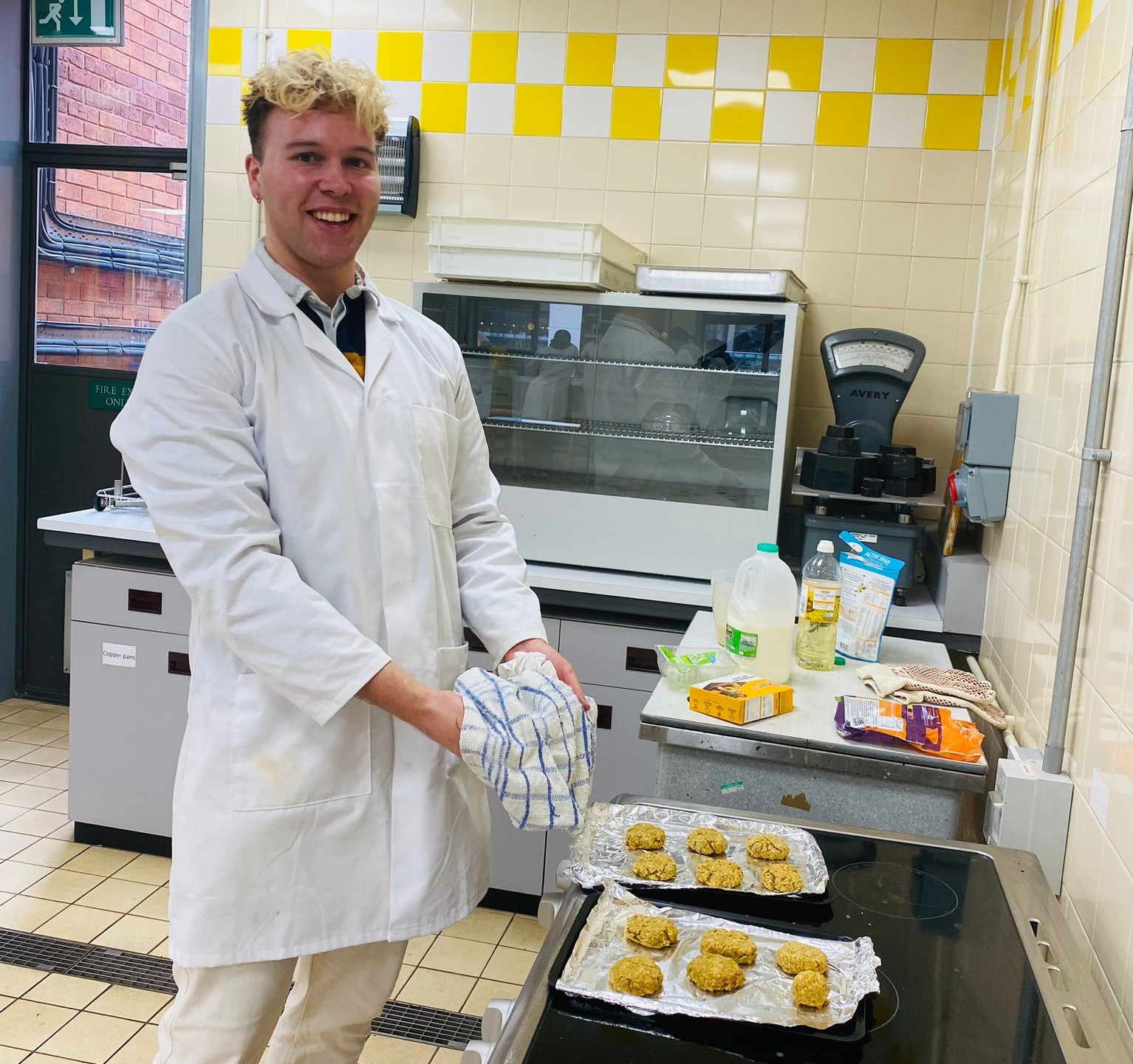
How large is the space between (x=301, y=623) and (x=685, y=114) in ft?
8.34

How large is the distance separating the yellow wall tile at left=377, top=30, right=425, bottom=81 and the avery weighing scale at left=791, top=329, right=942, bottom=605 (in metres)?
1.71

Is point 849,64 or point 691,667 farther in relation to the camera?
point 849,64

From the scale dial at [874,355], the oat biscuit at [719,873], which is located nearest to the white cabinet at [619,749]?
the scale dial at [874,355]

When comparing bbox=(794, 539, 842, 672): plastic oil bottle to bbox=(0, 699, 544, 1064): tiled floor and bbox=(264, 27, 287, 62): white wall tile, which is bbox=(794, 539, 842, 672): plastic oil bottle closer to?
bbox=(0, 699, 544, 1064): tiled floor

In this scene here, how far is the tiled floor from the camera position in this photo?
7.84 feet

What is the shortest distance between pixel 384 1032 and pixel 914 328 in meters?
2.47

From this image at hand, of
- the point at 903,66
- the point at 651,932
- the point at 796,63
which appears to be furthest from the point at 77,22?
the point at 651,932

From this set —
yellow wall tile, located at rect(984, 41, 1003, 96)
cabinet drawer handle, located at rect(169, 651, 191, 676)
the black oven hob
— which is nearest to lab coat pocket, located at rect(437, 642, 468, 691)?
the black oven hob

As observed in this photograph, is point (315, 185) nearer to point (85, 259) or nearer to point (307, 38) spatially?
point (307, 38)

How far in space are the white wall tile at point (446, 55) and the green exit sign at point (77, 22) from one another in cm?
126

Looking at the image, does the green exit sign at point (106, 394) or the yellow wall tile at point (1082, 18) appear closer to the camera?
the yellow wall tile at point (1082, 18)

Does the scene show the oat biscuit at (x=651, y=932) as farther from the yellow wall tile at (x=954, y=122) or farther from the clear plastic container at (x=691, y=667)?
the yellow wall tile at (x=954, y=122)

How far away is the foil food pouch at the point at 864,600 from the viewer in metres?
2.27

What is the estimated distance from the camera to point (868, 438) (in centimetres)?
295
